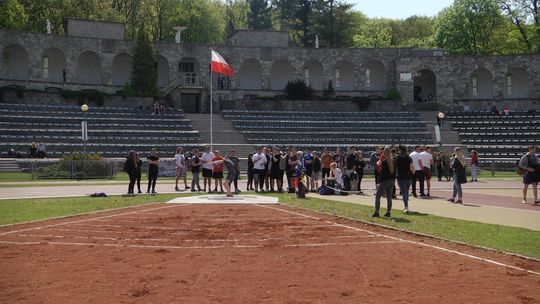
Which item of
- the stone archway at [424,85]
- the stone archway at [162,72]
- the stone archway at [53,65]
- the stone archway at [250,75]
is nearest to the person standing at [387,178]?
the stone archway at [53,65]

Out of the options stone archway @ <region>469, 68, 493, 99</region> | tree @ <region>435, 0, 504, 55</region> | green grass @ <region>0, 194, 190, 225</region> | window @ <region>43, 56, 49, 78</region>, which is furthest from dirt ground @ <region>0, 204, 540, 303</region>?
tree @ <region>435, 0, 504, 55</region>

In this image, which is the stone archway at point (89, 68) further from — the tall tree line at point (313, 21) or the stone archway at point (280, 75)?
the stone archway at point (280, 75)

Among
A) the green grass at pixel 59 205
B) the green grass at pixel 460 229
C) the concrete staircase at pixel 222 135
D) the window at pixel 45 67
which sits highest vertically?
the window at pixel 45 67

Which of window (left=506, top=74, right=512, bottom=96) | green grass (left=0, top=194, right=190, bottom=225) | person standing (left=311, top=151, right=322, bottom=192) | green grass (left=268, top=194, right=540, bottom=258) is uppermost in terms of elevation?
window (left=506, top=74, right=512, bottom=96)

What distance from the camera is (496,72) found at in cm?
6369

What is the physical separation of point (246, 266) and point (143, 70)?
50681mm

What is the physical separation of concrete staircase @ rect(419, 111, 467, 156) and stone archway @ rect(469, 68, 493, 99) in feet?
40.6

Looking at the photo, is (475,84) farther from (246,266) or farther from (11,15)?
(246,266)

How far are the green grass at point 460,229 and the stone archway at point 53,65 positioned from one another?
4917 cm

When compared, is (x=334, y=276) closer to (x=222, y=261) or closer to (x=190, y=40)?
(x=222, y=261)

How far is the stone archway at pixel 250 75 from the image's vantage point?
67.8 m

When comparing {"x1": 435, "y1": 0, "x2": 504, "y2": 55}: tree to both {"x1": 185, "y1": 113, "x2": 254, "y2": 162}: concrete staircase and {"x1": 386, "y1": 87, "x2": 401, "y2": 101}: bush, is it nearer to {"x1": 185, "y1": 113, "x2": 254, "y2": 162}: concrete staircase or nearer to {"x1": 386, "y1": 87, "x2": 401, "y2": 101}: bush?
{"x1": 386, "y1": 87, "x2": 401, "y2": 101}: bush

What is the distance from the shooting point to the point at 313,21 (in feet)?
268

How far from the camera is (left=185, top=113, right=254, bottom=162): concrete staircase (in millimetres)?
46116
